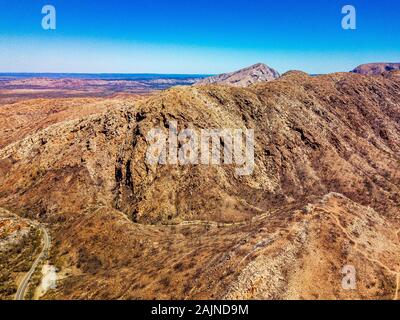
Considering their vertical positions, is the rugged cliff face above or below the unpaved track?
above

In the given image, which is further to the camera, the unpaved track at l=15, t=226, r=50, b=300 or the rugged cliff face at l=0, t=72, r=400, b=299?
the unpaved track at l=15, t=226, r=50, b=300

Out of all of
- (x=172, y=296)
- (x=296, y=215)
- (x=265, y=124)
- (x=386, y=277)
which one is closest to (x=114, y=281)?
(x=172, y=296)

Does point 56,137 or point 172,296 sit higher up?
point 56,137

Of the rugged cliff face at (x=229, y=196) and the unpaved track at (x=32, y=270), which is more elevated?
the rugged cliff face at (x=229, y=196)

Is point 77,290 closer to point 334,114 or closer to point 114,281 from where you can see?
point 114,281
